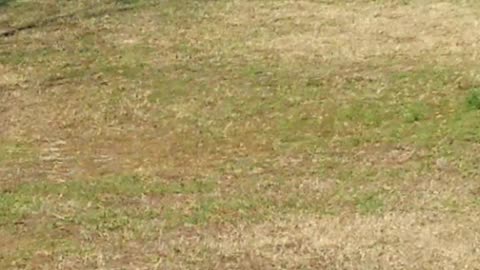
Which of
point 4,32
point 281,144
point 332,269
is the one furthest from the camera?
point 4,32

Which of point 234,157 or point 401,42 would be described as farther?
point 401,42

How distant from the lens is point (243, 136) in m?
8.72

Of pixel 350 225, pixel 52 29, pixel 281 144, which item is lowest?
pixel 52 29

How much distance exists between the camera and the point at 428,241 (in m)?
6.22

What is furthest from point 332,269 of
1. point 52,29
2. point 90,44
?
point 52,29

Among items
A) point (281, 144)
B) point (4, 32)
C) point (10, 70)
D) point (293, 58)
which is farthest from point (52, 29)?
point (281, 144)

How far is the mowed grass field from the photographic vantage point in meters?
6.33

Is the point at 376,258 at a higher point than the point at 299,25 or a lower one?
higher

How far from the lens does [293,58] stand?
11383 mm

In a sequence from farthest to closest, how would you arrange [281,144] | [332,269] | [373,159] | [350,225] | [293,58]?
[293,58], [281,144], [373,159], [350,225], [332,269]

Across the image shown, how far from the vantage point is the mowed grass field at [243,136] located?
6.33 meters

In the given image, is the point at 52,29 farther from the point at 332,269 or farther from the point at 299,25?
the point at 332,269

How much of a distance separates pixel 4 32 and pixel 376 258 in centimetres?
828

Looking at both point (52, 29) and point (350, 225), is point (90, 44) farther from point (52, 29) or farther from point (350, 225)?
point (350, 225)
